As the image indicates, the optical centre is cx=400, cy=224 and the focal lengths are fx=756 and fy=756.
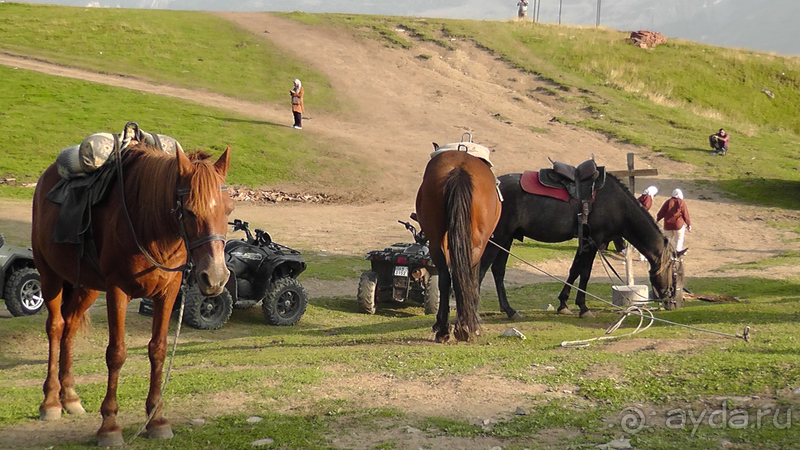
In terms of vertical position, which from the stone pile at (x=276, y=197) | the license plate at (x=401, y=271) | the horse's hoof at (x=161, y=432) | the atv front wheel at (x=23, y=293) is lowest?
the atv front wheel at (x=23, y=293)

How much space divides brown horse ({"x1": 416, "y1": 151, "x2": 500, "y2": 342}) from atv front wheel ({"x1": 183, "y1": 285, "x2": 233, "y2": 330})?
3.86 m

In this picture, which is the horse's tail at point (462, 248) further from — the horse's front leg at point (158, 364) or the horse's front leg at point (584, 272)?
the horse's front leg at point (158, 364)

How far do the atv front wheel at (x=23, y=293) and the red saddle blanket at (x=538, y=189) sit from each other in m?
7.97

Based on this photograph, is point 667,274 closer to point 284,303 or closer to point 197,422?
point 284,303

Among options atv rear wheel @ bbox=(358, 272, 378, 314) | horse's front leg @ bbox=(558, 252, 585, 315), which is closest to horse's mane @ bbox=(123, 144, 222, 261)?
atv rear wheel @ bbox=(358, 272, 378, 314)

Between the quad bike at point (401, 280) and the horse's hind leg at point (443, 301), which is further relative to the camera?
the quad bike at point (401, 280)

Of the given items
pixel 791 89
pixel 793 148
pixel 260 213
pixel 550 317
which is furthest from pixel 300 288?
Result: pixel 791 89

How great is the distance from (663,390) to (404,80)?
36391 millimetres

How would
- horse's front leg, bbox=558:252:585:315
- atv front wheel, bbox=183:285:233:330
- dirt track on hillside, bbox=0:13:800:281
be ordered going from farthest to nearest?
dirt track on hillside, bbox=0:13:800:281, horse's front leg, bbox=558:252:585:315, atv front wheel, bbox=183:285:233:330

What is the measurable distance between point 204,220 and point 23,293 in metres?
8.62

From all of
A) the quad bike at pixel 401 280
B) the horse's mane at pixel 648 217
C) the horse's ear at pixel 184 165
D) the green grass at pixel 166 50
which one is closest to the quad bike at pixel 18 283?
the quad bike at pixel 401 280

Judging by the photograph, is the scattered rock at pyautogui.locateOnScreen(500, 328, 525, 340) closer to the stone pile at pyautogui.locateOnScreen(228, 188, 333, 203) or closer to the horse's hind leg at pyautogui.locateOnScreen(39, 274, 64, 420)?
the horse's hind leg at pyautogui.locateOnScreen(39, 274, 64, 420)

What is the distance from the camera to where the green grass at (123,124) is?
92.5 feet

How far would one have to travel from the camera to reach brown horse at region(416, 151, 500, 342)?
9023 millimetres
